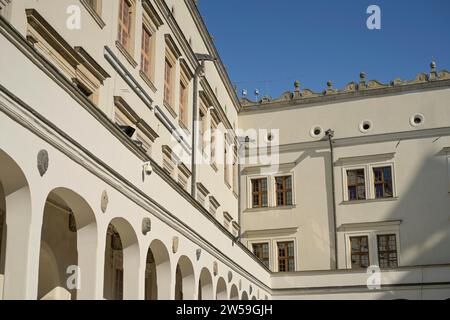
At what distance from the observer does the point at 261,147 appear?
33.6 metres

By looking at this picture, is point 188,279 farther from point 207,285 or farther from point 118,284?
point 118,284

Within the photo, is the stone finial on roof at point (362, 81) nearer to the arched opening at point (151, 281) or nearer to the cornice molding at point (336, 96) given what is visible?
the cornice molding at point (336, 96)

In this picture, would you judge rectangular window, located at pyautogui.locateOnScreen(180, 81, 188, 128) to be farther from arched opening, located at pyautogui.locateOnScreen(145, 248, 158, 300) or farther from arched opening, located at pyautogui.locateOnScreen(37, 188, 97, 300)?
arched opening, located at pyautogui.locateOnScreen(37, 188, 97, 300)

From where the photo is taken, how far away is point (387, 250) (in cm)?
3008

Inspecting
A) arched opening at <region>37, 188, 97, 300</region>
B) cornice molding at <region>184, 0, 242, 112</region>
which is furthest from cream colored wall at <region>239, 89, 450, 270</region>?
arched opening at <region>37, 188, 97, 300</region>

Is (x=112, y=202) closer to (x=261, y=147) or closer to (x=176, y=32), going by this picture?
(x=176, y=32)

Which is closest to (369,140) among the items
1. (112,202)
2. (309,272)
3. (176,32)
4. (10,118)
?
(309,272)

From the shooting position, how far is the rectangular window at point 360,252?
3025 centimetres

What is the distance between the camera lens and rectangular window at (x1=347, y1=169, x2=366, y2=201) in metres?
31.1

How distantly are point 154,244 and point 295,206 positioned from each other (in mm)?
17138

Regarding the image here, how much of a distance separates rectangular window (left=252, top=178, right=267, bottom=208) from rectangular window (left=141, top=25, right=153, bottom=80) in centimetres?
1273

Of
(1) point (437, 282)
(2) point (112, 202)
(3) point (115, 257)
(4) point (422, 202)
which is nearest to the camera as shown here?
(2) point (112, 202)
